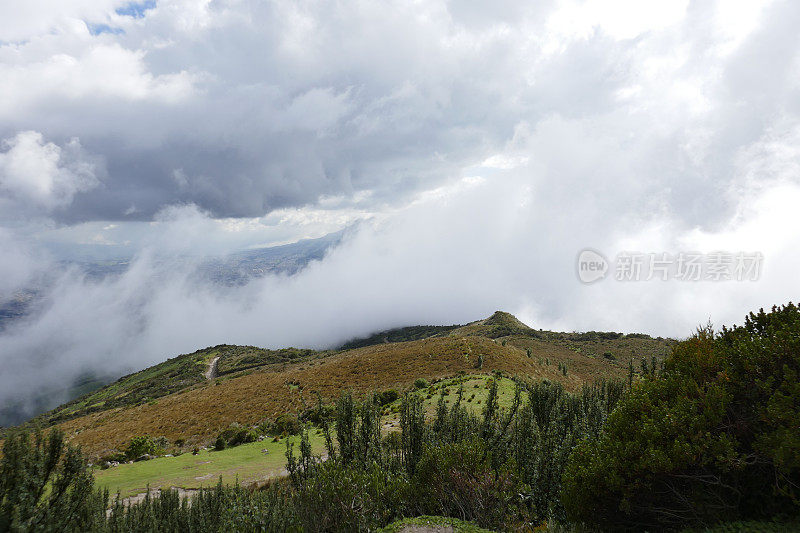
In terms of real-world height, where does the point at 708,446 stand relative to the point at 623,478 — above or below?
above

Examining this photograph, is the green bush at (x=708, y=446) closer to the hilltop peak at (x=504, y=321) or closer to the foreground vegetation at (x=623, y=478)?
the foreground vegetation at (x=623, y=478)

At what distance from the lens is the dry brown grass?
34.2 metres

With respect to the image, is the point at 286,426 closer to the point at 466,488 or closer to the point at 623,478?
the point at 466,488

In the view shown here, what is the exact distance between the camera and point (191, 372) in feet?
363

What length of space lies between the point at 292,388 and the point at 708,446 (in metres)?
41.7

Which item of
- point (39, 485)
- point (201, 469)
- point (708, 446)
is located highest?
point (39, 485)

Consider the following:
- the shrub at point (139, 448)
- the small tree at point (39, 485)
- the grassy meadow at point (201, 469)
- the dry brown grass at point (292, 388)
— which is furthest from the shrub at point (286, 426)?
the small tree at point (39, 485)

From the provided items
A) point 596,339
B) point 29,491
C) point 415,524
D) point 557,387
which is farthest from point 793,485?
point 596,339

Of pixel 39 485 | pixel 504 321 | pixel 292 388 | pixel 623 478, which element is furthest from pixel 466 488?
pixel 504 321

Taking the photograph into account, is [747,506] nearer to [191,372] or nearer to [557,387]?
[557,387]

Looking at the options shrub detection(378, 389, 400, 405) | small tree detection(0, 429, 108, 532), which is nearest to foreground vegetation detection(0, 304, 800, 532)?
small tree detection(0, 429, 108, 532)

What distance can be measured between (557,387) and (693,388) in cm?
1257

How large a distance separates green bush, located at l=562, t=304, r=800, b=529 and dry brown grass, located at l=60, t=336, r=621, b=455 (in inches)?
1160

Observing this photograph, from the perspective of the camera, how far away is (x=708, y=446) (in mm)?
8422
